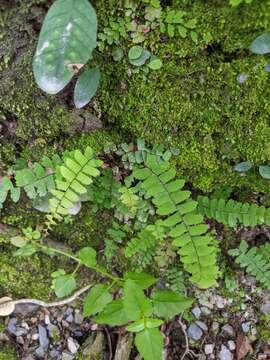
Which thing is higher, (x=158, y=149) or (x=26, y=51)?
(x=26, y=51)

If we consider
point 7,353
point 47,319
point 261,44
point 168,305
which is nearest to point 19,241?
point 47,319

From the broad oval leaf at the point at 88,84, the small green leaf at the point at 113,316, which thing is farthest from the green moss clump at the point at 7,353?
the broad oval leaf at the point at 88,84

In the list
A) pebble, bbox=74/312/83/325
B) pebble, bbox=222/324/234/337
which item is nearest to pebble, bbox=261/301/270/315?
pebble, bbox=222/324/234/337

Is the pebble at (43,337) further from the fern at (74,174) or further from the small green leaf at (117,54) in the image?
the small green leaf at (117,54)

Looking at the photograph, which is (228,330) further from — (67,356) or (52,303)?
(52,303)

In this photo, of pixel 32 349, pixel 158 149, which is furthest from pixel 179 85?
pixel 32 349

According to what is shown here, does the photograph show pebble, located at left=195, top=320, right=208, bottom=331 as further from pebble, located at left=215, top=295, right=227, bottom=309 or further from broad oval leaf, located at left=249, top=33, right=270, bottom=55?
broad oval leaf, located at left=249, top=33, right=270, bottom=55

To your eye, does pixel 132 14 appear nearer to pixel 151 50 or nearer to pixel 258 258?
pixel 151 50
